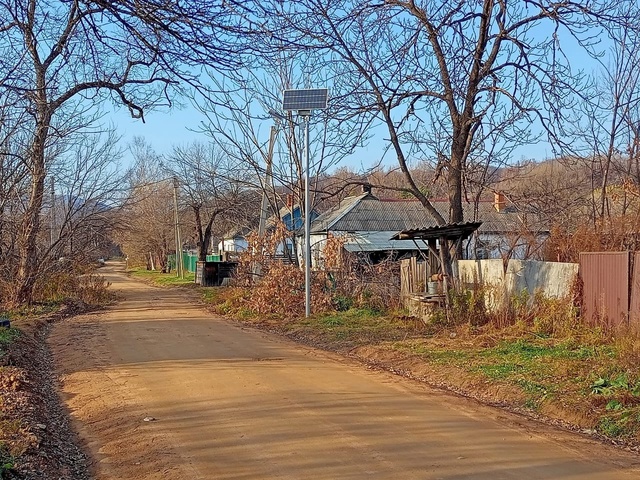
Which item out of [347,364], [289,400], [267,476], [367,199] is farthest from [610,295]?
[367,199]

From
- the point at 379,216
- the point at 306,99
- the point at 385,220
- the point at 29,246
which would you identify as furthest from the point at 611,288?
the point at 379,216

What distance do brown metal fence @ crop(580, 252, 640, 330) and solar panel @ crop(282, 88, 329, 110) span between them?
7.43 m

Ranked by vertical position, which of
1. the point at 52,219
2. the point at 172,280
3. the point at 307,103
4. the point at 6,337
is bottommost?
the point at 6,337

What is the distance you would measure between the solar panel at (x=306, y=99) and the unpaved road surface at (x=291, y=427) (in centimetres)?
730

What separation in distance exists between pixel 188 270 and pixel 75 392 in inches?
1994

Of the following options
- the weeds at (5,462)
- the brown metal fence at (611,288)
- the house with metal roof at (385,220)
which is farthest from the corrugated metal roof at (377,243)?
the weeds at (5,462)

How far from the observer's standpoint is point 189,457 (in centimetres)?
642

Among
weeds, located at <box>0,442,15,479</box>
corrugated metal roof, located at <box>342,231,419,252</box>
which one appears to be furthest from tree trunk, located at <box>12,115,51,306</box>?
weeds, located at <box>0,442,15,479</box>

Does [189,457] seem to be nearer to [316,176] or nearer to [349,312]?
[349,312]

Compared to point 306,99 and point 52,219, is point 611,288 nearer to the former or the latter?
point 306,99

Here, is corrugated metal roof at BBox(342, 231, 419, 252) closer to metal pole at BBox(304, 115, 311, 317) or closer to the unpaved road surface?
metal pole at BBox(304, 115, 311, 317)

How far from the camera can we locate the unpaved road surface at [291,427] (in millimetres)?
6074

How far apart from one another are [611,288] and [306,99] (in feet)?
29.1

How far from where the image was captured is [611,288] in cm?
1285
